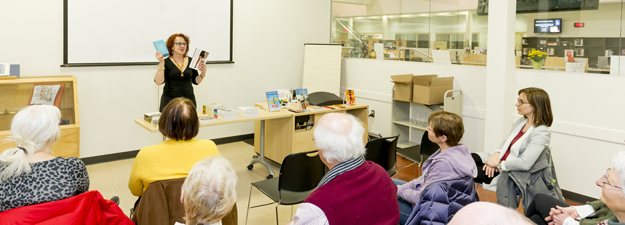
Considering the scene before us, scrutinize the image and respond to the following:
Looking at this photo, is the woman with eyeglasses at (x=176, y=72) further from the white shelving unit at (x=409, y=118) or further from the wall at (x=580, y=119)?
the wall at (x=580, y=119)

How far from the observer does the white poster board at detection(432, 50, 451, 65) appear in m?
5.65

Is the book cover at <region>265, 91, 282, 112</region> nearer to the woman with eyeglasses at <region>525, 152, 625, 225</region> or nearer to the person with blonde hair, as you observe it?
the woman with eyeglasses at <region>525, 152, 625, 225</region>

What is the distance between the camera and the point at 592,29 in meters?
4.28

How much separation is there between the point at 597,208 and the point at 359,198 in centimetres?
131

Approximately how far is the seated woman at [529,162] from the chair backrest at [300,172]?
128cm

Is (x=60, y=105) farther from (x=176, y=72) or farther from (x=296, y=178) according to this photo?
(x=296, y=178)

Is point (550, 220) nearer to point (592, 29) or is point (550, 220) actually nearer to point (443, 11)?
point (592, 29)

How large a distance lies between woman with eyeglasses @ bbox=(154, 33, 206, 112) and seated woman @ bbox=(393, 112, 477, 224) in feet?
8.86

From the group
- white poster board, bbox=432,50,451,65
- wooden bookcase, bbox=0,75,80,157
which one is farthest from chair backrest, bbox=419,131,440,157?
wooden bookcase, bbox=0,75,80,157

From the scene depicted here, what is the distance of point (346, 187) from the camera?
72.3 inches

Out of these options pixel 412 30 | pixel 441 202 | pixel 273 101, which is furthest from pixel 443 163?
pixel 412 30

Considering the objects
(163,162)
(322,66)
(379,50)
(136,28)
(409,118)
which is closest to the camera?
(163,162)

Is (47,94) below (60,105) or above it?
above

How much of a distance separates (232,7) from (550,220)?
4.70m
